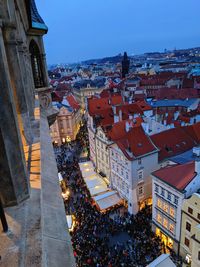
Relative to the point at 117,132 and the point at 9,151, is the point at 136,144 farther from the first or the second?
the point at 9,151

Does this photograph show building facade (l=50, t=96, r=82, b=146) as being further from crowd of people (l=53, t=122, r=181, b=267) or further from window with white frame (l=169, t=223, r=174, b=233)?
window with white frame (l=169, t=223, r=174, b=233)

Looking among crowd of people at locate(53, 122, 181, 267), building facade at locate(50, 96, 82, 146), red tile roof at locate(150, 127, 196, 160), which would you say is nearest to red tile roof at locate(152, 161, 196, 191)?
crowd of people at locate(53, 122, 181, 267)

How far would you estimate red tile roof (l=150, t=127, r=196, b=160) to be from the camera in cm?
2739

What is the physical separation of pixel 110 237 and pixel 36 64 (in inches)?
686

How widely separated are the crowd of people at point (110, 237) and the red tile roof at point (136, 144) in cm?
681

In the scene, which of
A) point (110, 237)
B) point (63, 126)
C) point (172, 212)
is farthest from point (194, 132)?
point (63, 126)

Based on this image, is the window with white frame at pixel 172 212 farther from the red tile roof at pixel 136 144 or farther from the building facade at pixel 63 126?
the building facade at pixel 63 126

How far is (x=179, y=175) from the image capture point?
65.6ft

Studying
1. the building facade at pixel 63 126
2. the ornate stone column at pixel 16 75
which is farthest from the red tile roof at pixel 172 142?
the building facade at pixel 63 126

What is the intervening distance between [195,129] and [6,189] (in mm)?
30394

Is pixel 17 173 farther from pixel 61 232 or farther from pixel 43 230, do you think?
pixel 61 232

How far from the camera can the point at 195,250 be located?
16.6 metres

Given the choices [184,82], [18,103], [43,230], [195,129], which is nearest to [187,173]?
[195,129]

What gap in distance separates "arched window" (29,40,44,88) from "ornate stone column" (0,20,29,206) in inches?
363
